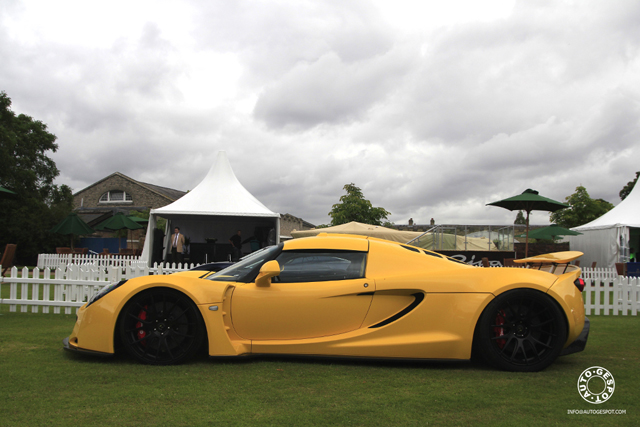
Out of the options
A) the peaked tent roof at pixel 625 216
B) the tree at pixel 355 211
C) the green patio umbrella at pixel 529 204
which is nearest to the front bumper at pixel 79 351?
the green patio umbrella at pixel 529 204

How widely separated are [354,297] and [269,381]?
95 centimetres

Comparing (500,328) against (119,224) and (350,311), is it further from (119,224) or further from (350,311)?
(119,224)

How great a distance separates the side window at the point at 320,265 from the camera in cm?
396

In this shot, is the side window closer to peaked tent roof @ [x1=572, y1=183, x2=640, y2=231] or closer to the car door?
the car door

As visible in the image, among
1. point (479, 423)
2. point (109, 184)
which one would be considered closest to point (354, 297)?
point (479, 423)

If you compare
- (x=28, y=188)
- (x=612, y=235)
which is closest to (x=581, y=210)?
(x=612, y=235)

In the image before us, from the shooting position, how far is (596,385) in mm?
3424

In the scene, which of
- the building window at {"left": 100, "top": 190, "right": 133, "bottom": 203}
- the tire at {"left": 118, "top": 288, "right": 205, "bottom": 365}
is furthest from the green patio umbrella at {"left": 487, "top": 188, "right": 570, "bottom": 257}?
the building window at {"left": 100, "top": 190, "right": 133, "bottom": 203}

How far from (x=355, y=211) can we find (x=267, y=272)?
29418 mm

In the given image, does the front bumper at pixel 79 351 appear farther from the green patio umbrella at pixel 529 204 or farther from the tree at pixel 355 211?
the tree at pixel 355 211

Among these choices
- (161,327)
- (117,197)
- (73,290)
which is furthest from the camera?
(117,197)

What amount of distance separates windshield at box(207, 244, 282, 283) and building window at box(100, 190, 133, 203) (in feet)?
122

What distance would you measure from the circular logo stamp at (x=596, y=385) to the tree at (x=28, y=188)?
27.5 m

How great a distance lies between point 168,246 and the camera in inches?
699
